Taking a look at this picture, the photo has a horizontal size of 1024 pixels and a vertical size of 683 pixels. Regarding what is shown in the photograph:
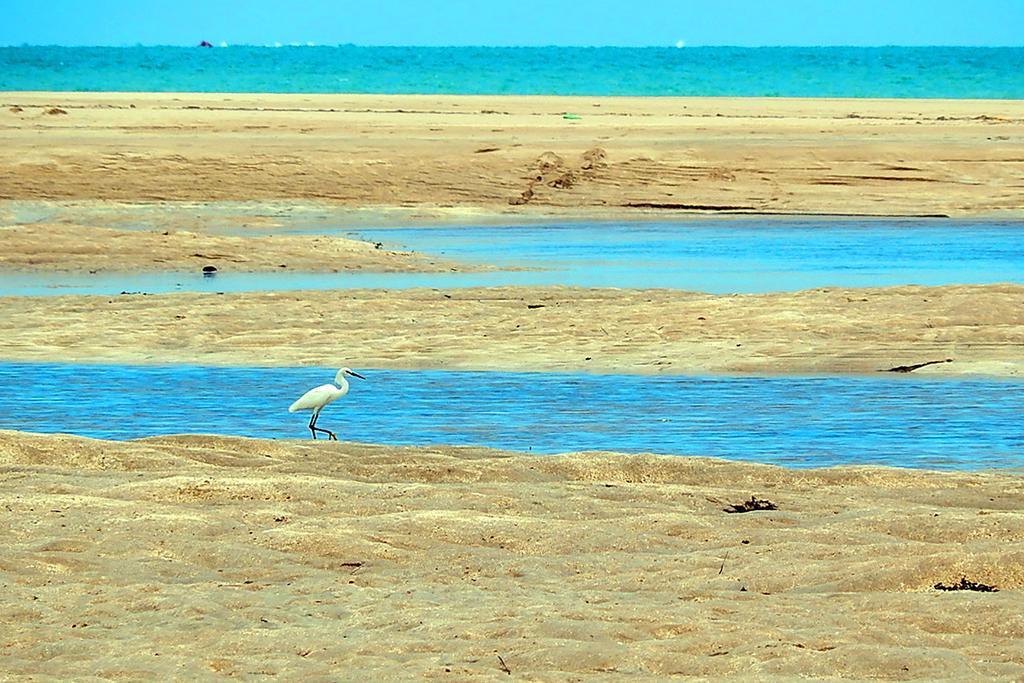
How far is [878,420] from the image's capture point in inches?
423

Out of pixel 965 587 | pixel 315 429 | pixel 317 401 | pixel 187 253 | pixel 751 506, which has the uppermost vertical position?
pixel 187 253

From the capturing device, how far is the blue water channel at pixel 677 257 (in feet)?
57.3

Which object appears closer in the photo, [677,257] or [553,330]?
[553,330]

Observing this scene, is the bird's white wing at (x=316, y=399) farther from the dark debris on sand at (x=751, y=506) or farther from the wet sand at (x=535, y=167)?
the wet sand at (x=535, y=167)

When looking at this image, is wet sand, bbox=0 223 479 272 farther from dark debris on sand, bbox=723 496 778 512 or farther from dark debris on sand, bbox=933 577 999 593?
dark debris on sand, bbox=933 577 999 593

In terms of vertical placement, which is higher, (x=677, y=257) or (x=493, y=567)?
(x=677, y=257)

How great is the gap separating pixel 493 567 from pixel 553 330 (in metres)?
7.62

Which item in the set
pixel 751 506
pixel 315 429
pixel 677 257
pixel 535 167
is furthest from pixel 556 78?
pixel 751 506

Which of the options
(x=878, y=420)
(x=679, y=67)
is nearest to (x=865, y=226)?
(x=878, y=420)

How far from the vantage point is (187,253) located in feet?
64.4

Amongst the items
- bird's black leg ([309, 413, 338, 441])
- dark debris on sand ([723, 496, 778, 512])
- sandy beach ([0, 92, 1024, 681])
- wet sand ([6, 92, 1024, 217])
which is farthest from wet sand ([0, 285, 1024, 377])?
wet sand ([6, 92, 1024, 217])

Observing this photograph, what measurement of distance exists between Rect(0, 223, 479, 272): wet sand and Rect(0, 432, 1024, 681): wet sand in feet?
33.3

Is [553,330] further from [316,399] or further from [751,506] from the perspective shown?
[751,506]

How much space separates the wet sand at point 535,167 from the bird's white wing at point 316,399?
51.6ft
